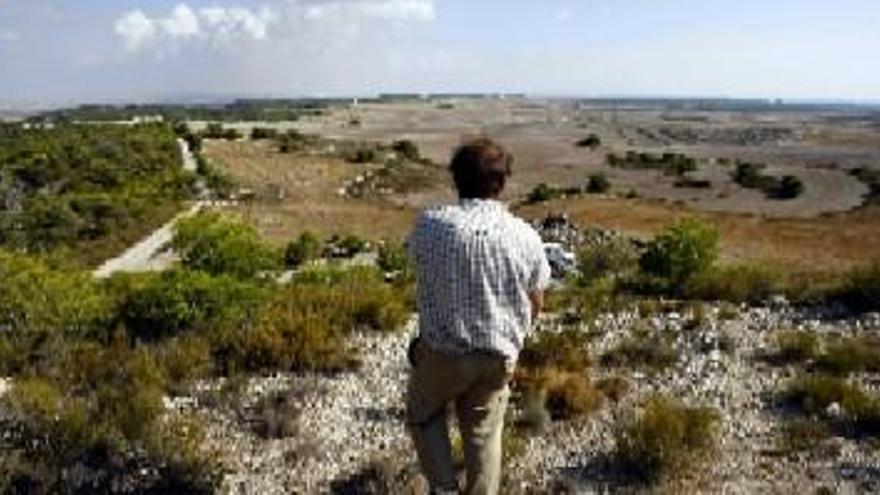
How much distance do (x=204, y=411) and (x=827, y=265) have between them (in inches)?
1110

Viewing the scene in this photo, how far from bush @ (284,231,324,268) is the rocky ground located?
80.2 ft

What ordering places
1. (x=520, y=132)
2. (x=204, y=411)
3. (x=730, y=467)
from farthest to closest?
(x=520, y=132) → (x=204, y=411) → (x=730, y=467)

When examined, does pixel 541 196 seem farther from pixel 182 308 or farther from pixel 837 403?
pixel 837 403

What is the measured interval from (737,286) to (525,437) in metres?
7.19

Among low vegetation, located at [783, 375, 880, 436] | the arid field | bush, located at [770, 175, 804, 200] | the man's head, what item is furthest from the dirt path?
bush, located at [770, 175, 804, 200]

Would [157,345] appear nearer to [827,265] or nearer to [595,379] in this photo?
[595,379]

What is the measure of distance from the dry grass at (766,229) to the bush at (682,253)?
499 inches

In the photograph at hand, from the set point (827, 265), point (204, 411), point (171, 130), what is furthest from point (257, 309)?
point (171, 130)

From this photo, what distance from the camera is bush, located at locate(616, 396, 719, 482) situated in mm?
8945

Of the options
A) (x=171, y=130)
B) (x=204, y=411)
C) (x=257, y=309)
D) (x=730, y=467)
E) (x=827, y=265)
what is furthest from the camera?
(x=171, y=130)

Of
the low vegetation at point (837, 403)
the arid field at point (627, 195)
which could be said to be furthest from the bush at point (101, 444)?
the arid field at point (627, 195)

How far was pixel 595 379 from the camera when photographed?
11492 millimetres

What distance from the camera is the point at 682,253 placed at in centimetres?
2089

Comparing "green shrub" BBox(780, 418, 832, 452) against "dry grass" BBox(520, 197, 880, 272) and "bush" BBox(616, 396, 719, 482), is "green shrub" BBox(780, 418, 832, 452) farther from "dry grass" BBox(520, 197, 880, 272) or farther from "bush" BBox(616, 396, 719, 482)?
"dry grass" BBox(520, 197, 880, 272)
